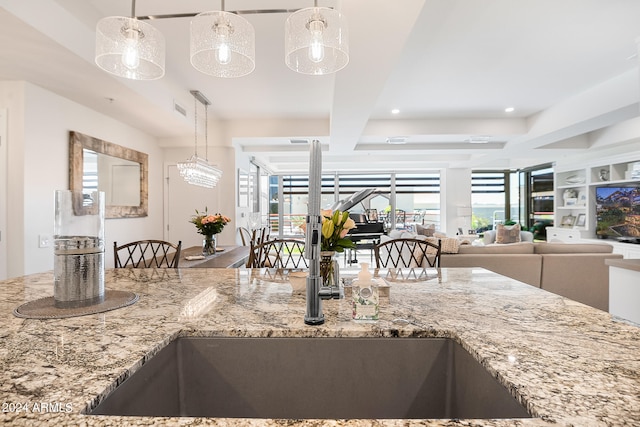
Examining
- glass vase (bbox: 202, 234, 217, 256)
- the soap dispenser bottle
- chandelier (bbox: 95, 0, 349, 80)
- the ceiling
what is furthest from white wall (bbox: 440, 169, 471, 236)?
the soap dispenser bottle

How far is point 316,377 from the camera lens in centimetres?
93

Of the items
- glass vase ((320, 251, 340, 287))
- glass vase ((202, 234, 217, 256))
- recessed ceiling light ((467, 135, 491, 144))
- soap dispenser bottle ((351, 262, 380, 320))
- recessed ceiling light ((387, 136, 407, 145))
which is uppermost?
recessed ceiling light ((467, 135, 491, 144))

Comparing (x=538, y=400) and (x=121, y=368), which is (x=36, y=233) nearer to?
(x=121, y=368)

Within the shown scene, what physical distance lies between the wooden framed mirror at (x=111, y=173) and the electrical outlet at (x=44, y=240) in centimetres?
59

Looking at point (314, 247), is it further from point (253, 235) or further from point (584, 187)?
point (584, 187)

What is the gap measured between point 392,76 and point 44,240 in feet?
13.3

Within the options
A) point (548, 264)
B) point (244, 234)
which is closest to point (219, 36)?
point (548, 264)

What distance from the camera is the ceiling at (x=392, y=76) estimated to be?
2.48m

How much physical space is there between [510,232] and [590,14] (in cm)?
506

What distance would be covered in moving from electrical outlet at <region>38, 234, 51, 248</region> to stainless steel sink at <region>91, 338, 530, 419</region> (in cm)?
324

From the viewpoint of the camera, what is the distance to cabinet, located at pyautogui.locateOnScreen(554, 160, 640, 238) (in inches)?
249

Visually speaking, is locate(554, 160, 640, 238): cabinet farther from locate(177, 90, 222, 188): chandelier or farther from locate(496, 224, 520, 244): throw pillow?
locate(177, 90, 222, 188): chandelier

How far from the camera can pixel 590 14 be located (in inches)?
105

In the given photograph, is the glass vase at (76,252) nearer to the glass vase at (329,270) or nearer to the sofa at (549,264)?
the glass vase at (329,270)
